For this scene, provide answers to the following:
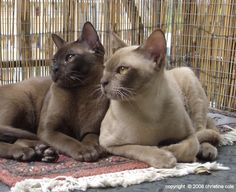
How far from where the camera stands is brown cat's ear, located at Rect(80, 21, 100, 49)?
221 centimetres

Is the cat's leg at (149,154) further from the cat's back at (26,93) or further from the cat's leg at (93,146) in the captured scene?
the cat's back at (26,93)

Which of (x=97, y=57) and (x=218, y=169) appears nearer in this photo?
(x=218, y=169)

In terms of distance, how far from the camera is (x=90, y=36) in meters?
2.23

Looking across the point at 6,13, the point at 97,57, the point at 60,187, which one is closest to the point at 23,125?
the point at 97,57

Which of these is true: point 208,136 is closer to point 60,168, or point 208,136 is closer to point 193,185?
point 193,185

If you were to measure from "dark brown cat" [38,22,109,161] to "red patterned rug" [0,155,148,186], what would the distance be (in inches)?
8.1

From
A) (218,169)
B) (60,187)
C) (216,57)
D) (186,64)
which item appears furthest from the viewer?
(186,64)

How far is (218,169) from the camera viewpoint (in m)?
1.83

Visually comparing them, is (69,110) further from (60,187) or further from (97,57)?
(60,187)

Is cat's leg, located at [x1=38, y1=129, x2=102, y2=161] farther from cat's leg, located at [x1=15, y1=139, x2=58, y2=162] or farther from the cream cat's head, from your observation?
the cream cat's head

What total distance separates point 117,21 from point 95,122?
118cm

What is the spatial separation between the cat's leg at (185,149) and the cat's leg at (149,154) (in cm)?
6

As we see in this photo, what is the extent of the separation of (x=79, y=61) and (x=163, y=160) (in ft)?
2.30

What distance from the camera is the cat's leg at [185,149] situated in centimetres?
183
